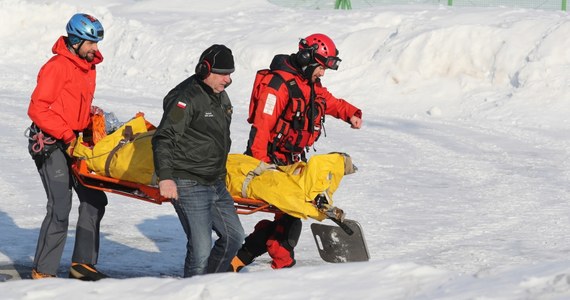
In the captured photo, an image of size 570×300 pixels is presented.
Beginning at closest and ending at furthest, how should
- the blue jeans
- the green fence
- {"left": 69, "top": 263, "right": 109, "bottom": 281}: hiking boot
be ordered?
the blue jeans → {"left": 69, "top": 263, "right": 109, "bottom": 281}: hiking boot → the green fence

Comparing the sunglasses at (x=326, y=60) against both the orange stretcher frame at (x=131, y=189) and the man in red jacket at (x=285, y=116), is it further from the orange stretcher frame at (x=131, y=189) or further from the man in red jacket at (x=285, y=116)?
the orange stretcher frame at (x=131, y=189)

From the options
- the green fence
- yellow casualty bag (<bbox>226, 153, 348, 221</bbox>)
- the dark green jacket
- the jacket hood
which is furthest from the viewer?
the green fence

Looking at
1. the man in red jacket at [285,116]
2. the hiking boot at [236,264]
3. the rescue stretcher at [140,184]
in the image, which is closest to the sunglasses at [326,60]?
the man in red jacket at [285,116]

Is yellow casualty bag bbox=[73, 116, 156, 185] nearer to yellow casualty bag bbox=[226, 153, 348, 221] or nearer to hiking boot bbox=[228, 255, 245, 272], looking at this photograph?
yellow casualty bag bbox=[226, 153, 348, 221]

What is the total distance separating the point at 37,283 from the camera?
6.12 meters

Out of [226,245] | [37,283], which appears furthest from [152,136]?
[37,283]

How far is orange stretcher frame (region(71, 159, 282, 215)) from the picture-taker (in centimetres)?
729

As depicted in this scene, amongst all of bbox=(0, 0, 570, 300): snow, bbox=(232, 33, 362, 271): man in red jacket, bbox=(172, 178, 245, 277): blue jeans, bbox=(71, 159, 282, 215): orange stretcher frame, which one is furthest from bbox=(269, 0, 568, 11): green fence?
bbox=(172, 178, 245, 277): blue jeans

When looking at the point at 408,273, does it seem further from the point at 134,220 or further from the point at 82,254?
the point at 134,220

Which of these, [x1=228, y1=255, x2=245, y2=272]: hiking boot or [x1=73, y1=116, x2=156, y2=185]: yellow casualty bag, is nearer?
[x1=73, y1=116, x2=156, y2=185]: yellow casualty bag

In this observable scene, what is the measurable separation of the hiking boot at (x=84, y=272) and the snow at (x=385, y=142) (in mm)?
206

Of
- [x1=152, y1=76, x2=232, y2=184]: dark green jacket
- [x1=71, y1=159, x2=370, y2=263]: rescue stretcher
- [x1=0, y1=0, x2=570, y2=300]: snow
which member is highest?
[x1=152, y1=76, x2=232, y2=184]: dark green jacket

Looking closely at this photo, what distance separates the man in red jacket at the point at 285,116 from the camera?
7.93 m

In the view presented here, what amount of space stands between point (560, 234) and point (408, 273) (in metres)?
4.25
